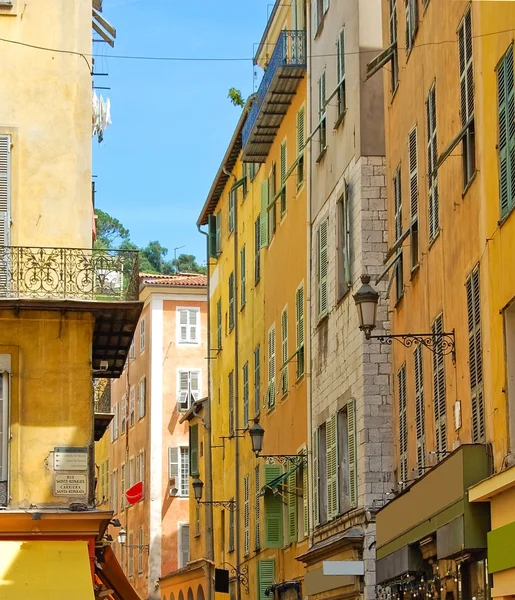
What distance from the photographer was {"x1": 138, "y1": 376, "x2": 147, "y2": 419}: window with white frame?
2387 inches

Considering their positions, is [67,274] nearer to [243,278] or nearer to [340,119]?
[340,119]

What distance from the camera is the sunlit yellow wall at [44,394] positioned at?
21906 millimetres

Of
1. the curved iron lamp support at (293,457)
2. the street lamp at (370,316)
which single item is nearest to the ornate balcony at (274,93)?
the curved iron lamp support at (293,457)

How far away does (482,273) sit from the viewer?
618 inches

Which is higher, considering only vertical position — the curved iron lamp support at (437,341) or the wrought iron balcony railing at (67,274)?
the wrought iron balcony railing at (67,274)

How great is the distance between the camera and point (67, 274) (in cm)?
2258

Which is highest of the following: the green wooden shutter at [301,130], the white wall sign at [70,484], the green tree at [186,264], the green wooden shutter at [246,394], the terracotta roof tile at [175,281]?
A: the green tree at [186,264]

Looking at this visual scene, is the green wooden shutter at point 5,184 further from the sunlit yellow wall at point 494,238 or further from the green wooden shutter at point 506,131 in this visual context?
the green wooden shutter at point 506,131

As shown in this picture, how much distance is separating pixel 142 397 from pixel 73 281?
1525 inches

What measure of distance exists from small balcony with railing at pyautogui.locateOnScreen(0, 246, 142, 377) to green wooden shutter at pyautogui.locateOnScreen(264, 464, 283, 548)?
32.3 ft

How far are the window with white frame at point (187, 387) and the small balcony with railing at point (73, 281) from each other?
36438mm

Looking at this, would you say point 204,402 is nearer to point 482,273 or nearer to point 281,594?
point 281,594

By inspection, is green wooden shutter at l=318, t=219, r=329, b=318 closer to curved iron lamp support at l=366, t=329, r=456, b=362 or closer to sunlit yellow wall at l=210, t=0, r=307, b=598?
sunlit yellow wall at l=210, t=0, r=307, b=598

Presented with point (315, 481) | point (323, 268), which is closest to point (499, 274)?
point (323, 268)
